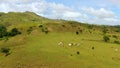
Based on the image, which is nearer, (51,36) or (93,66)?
(93,66)

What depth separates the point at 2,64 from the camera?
11194 cm

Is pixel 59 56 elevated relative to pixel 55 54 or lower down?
lower down

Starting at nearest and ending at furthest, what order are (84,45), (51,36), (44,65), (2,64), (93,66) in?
1. (93,66)
2. (44,65)
3. (2,64)
4. (84,45)
5. (51,36)

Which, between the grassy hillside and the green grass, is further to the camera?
the grassy hillside

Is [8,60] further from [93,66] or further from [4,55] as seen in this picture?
[93,66]

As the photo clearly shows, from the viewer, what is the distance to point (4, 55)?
4862 inches

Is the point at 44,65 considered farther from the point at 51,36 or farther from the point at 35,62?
the point at 51,36

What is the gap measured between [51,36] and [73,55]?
46336 mm

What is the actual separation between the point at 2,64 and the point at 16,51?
13.3 metres

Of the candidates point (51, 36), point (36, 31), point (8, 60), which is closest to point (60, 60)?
point (8, 60)

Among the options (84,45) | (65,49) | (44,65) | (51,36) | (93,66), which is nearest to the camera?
(93,66)

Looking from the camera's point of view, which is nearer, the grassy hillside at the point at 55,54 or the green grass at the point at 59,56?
the green grass at the point at 59,56

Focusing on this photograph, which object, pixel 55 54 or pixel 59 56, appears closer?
pixel 59 56

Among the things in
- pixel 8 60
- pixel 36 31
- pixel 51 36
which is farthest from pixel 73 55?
pixel 36 31
